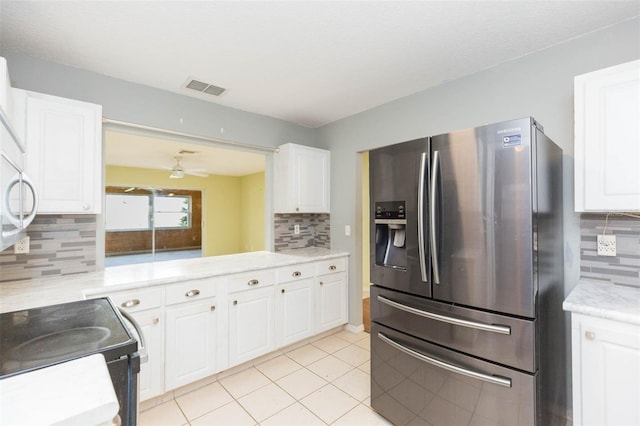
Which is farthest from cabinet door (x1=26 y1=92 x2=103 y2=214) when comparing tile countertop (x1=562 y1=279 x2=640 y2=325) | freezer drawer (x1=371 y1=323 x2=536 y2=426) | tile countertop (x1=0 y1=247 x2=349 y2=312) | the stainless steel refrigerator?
tile countertop (x1=562 y1=279 x2=640 y2=325)

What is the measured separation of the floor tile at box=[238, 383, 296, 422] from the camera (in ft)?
6.56

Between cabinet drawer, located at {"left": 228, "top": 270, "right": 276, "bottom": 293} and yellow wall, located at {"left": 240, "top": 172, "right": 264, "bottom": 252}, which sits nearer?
cabinet drawer, located at {"left": 228, "top": 270, "right": 276, "bottom": 293}

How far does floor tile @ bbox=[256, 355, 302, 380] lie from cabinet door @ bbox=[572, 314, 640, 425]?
1.93 metres

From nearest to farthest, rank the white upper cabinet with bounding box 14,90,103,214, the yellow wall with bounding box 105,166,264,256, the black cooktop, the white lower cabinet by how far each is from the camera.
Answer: the black cooktop → the white upper cabinet with bounding box 14,90,103,214 → the white lower cabinet → the yellow wall with bounding box 105,166,264,256

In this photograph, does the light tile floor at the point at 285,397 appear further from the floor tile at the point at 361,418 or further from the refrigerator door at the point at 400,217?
the refrigerator door at the point at 400,217

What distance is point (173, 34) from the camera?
182 centimetres

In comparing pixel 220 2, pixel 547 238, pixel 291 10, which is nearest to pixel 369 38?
pixel 291 10

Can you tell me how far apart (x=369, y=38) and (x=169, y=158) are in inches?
182

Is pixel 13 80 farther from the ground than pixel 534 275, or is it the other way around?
pixel 13 80

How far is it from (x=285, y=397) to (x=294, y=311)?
0.79 metres

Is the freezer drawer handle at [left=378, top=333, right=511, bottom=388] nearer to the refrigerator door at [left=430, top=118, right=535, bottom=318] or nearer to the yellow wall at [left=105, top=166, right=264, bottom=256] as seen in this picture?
the refrigerator door at [left=430, top=118, right=535, bottom=318]

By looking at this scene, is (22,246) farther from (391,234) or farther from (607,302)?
(607,302)

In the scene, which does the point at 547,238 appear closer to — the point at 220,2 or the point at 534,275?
the point at 534,275

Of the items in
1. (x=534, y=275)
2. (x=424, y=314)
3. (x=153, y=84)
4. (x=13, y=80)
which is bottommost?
(x=424, y=314)
